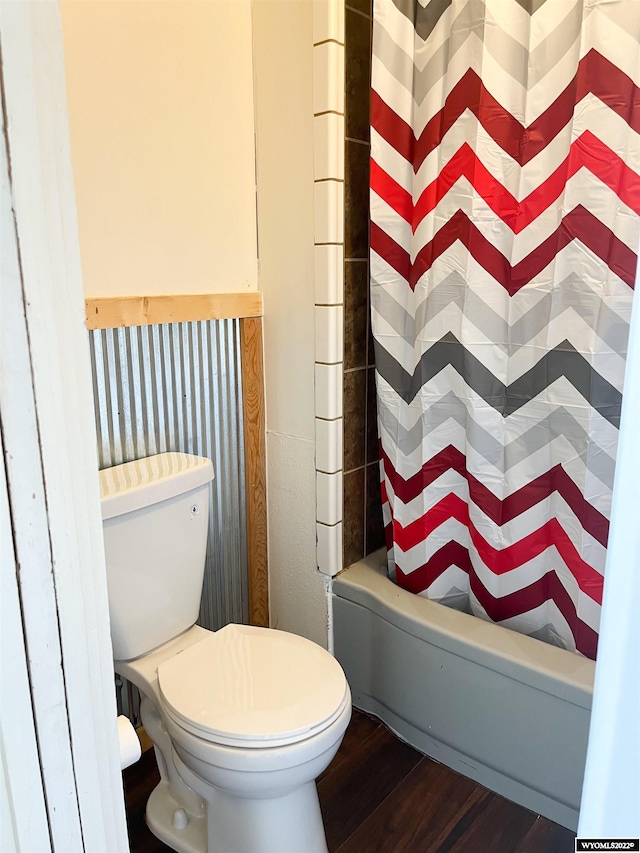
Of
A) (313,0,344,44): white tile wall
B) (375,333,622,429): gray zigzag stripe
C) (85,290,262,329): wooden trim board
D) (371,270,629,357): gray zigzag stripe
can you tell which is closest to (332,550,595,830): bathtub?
(375,333,622,429): gray zigzag stripe

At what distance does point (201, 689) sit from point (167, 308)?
0.91 m

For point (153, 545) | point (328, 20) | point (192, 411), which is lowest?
point (153, 545)

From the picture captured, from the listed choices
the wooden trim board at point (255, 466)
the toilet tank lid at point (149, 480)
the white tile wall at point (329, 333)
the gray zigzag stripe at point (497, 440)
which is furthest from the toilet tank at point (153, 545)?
the gray zigzag stripe at point (497, 440)

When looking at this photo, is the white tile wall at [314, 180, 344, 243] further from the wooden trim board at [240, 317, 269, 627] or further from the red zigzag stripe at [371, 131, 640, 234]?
the wooden trim board at [240, 317, 269, 627]

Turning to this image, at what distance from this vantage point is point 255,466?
2010 mm

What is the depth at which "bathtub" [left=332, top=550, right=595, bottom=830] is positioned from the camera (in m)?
1.53

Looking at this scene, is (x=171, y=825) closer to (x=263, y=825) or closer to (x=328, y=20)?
(x=263, y=825)

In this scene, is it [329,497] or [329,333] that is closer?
[329,333]

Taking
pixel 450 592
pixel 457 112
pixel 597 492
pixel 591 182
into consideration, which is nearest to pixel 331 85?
pixel 457 112

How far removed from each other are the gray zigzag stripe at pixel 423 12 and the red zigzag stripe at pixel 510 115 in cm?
17

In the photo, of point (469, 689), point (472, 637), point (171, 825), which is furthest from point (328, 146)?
point (171, 825)

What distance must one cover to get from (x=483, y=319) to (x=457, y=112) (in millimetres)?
486

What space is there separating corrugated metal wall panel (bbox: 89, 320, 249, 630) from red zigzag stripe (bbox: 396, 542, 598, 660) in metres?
0.52

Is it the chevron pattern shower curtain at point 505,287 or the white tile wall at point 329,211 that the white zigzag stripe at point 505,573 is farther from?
the white tile wall at point 329,211
